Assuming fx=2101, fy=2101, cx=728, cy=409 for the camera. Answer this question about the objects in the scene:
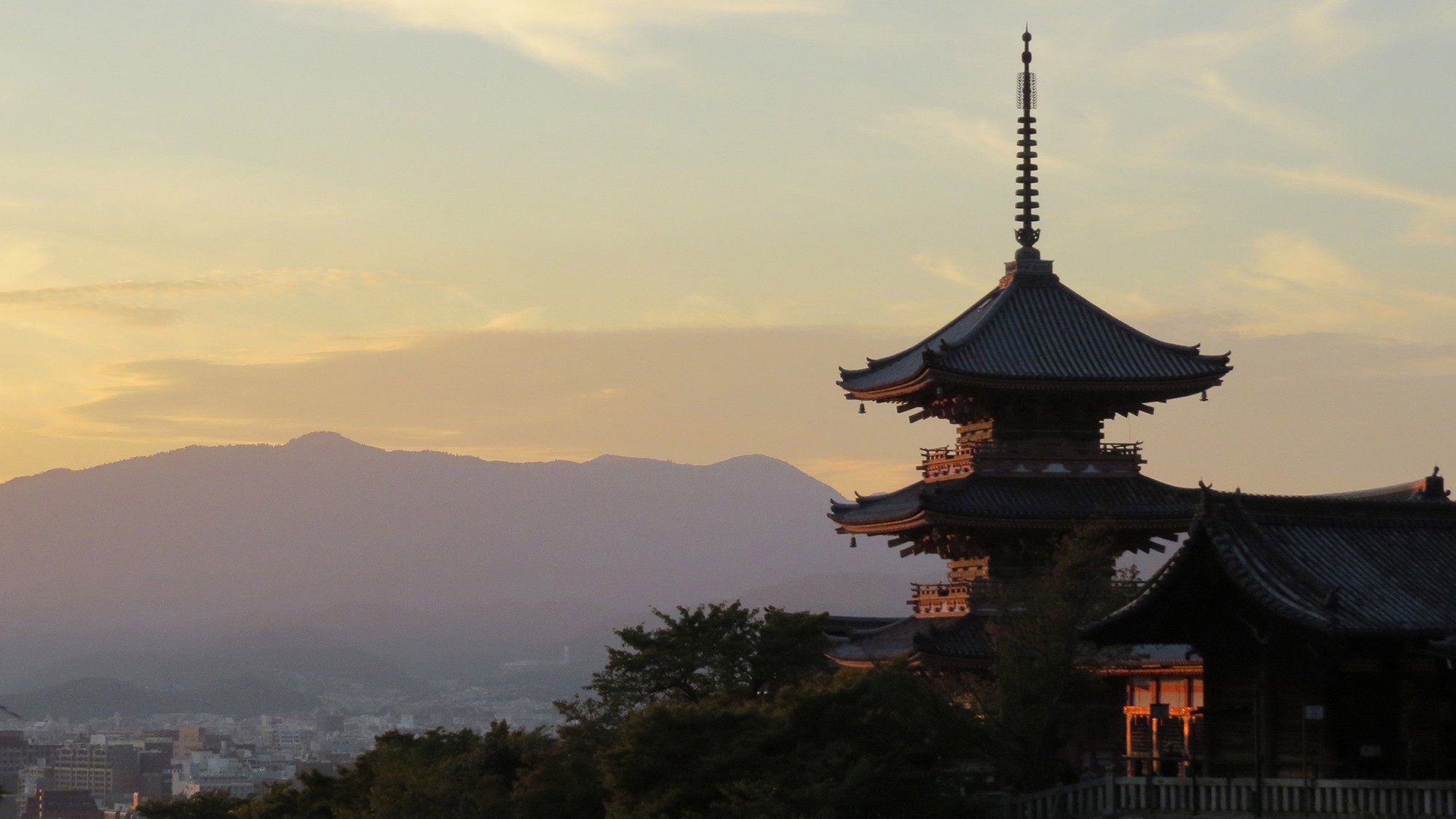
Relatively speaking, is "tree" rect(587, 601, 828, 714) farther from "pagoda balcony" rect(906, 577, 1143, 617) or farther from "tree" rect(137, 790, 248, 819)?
"tree" rect(137, 790, 248, 819)

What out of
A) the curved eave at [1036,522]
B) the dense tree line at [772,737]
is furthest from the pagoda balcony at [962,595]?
the dense tree line at [772,737]

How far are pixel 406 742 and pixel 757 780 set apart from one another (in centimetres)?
1640

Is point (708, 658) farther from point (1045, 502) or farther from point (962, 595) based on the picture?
point (1045, 502)

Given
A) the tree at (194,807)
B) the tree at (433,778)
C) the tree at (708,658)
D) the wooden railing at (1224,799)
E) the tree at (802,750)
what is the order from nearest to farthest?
1. the wooden railing at (1224,799)
2. the tree at (802,750)
3. the tree at (433,778)
4. the tree at (708,658)
5. the tree at (194,807)

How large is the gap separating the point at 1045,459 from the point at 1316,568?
15.9m

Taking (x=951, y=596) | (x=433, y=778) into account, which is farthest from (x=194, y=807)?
(x=951, y=596)

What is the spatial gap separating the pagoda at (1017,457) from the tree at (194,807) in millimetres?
21299

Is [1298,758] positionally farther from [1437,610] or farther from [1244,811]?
[1437,610]

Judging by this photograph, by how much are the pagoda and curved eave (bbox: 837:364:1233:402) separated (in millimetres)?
37

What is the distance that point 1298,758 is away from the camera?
33.8m

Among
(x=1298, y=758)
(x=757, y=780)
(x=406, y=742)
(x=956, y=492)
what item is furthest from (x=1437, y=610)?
(x=406, y=742)

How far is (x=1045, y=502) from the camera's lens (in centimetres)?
Answer: 4972

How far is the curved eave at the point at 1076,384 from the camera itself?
4969 centimetres

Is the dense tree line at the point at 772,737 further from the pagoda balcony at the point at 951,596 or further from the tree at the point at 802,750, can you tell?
the pagoda balcony at the point at 951,596
